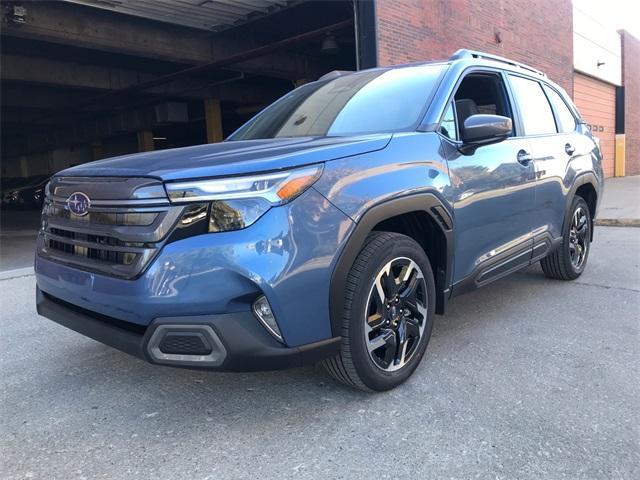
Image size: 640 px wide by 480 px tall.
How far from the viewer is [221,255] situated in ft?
7.41

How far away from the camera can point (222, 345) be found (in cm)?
226

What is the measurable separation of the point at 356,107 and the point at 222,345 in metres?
1.95

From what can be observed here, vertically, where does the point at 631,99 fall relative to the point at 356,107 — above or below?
above

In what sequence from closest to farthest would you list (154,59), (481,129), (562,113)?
(481,129) < (562,113) < (154,59)

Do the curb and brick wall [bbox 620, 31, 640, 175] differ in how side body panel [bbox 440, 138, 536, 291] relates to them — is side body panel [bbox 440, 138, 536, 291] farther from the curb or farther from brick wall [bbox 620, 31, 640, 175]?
brick wall [bbox 620, 31, 640, 175]

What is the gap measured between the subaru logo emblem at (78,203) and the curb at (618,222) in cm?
906

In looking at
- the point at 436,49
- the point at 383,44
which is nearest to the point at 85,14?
the point at 383,44

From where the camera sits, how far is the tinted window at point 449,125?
336 cm

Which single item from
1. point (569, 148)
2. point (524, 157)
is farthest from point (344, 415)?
point (569, 148)

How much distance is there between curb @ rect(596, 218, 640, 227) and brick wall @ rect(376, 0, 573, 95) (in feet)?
14.7

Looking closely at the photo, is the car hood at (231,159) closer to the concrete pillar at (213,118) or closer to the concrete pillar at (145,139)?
the concrete pillar at (213,118)

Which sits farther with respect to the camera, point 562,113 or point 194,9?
point 194,9

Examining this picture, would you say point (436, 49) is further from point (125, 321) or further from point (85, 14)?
point (125, 321)

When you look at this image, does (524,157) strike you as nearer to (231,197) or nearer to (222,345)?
(231,197)
